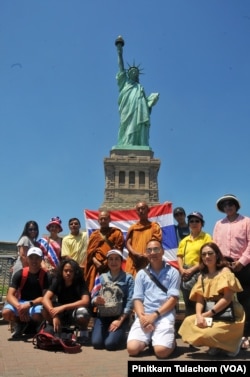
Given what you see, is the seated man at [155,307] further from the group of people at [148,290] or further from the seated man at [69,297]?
the seated man at [69,297]

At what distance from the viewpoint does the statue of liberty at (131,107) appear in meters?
38.0

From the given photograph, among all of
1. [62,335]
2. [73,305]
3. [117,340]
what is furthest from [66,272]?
[117,340]

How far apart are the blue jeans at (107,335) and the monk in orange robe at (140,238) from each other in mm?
1296

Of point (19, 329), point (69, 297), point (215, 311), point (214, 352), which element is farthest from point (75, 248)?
point (214, 352)

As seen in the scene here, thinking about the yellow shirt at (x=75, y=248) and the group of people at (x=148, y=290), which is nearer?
the group of people at (x=148, y=290)

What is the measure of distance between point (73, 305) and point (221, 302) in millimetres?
2221

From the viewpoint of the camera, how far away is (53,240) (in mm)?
7953

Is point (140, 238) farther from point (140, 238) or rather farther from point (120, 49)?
point (120, 49)

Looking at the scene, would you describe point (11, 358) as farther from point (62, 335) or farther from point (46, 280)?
point (46, 280)

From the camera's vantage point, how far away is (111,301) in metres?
5.75

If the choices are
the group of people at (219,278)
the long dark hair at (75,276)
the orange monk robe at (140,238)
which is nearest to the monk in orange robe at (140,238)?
the orange monk robe at (140,238)

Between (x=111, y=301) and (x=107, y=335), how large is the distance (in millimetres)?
481

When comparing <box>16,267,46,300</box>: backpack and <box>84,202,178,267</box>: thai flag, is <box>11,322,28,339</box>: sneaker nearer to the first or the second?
<box>16,267,46,300</box>: backpack

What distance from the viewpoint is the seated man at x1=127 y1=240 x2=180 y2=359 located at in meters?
4.93
